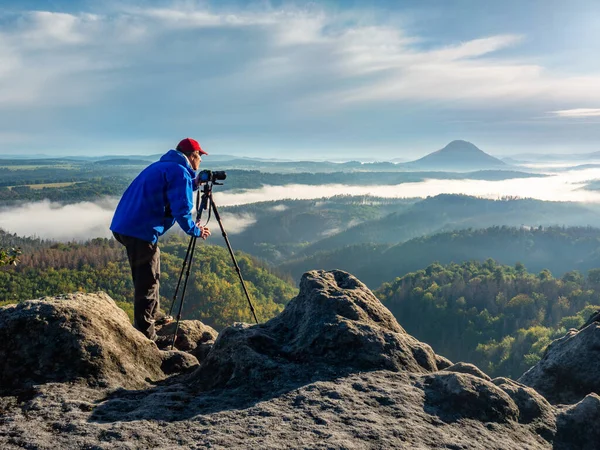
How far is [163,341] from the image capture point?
912 centimetres

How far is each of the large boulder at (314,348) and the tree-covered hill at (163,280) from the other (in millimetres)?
89423

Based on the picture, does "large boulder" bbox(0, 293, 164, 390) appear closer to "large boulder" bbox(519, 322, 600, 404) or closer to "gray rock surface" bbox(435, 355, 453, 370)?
"gray rock surface" bbox(435, 355, 453, 370)

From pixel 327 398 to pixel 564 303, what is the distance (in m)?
146

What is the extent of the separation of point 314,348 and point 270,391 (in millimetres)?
1075

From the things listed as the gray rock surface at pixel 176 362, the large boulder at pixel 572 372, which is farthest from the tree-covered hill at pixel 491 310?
the gray rock surface at pixel 176 362

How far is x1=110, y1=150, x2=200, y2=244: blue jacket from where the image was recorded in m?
8.02

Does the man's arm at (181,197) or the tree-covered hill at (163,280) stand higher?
the man's arm at (181,197)

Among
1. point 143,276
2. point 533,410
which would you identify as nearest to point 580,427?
point 533,410

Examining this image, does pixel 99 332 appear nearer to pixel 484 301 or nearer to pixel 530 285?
pixel 484 301

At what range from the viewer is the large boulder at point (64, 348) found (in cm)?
559

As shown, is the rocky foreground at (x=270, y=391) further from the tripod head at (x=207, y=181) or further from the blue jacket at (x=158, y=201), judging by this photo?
the tripod head at (x=207, y=181)

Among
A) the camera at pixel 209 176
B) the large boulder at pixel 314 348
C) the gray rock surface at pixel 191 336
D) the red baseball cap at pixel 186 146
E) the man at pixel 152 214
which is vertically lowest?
the gray rock surface at pixel 191 336

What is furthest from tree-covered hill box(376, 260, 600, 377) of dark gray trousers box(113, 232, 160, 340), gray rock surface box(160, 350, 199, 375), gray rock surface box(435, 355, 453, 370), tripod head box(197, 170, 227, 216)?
gray rock surface box(160, 350, 199, 375)

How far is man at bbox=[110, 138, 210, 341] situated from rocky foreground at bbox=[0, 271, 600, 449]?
51.9 inches
